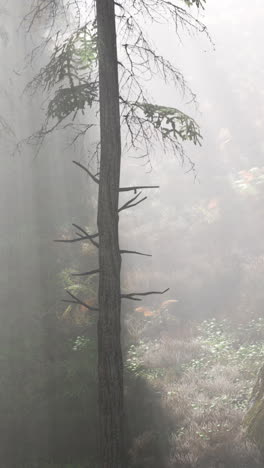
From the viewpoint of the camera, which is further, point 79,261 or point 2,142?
point 2,142

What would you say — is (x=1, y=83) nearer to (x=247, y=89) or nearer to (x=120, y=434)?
(x=120, y=434)

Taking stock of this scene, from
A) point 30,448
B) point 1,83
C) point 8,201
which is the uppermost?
point 1,83

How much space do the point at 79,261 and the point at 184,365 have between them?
13.0 feet

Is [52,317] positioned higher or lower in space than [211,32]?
lower

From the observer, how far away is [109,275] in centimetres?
510

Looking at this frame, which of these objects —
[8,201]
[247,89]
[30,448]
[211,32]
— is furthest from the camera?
[211,32]

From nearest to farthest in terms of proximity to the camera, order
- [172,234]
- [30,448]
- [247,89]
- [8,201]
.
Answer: [30,448], [8,201], [172,234], [247,89]

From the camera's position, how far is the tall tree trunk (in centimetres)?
504

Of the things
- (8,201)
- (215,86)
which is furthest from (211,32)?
(8,201)

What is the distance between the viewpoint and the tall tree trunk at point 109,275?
16.5ft

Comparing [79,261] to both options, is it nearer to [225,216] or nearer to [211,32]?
[225,216]

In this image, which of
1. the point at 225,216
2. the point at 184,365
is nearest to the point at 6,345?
the point at 184,365

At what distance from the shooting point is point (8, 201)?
13.1m

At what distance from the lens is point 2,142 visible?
1312 centimetres
